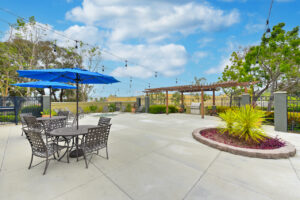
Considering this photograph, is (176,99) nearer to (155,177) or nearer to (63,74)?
(63,74)

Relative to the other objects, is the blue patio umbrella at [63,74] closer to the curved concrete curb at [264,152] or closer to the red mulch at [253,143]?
the curved concrete curb at [264,152]

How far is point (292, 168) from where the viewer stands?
2564mm

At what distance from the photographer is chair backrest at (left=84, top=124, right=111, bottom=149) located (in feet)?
8.55

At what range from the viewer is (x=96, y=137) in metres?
2.74

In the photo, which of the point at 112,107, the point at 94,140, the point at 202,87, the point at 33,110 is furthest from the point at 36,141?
the point at 112,107

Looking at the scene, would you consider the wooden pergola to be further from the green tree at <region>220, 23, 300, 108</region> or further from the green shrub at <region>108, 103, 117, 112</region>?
the green shrub at <region>108, 103, 117, 112</region>

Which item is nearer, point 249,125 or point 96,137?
point 96,137

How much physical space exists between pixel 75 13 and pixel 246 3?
959 centimetres

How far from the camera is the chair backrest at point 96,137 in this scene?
2.61 m

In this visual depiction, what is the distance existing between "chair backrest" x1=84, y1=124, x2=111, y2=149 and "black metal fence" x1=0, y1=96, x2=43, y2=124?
7.26 metres

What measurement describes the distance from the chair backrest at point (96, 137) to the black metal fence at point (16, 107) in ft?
23.8

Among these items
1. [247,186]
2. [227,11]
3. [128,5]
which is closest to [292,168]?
[247,186]

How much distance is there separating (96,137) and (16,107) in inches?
294

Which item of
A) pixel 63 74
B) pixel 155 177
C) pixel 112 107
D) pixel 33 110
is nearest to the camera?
pixel 155 177
